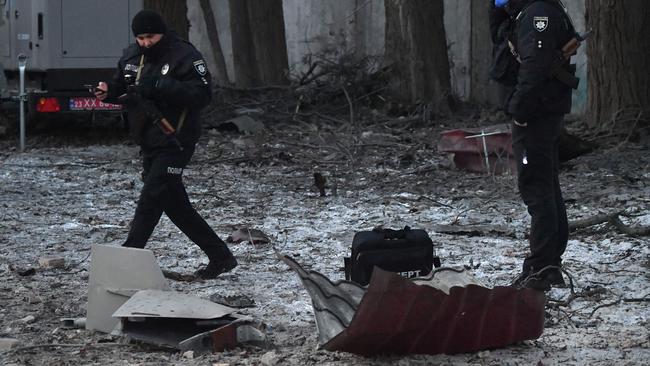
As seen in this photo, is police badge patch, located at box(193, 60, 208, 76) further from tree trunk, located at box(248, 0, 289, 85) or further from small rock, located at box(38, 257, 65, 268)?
tree trunk, located at box(248, 0, 289, 85)

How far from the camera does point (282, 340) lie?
5.89m

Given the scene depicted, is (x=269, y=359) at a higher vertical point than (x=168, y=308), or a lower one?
lower

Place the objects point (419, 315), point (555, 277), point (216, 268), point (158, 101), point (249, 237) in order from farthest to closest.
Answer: point (249, 237) → point (216, 268) → point (158, 101) → point (555, 277) → point (419, 315)

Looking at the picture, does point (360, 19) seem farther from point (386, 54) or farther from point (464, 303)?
point (464, 303)

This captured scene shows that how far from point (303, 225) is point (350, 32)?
16.7 metres

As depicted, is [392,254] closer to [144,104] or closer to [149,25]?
[144,104]

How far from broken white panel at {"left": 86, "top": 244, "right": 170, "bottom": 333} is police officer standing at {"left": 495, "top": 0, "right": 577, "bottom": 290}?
6.83ft

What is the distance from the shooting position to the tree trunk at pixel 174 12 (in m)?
16.5

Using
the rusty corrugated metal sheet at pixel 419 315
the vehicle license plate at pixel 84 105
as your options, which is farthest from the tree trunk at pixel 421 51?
the rusty corrugated metal sheet at pixel 419 315

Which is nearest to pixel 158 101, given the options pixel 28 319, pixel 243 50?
pixel 28 319

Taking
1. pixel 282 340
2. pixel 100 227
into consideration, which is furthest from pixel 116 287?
pixel 100 227

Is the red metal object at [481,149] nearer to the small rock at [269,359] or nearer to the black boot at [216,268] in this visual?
the black boot at [216,268]

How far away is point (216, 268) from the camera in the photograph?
24.4ft

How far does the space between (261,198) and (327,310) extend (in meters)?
5.74
